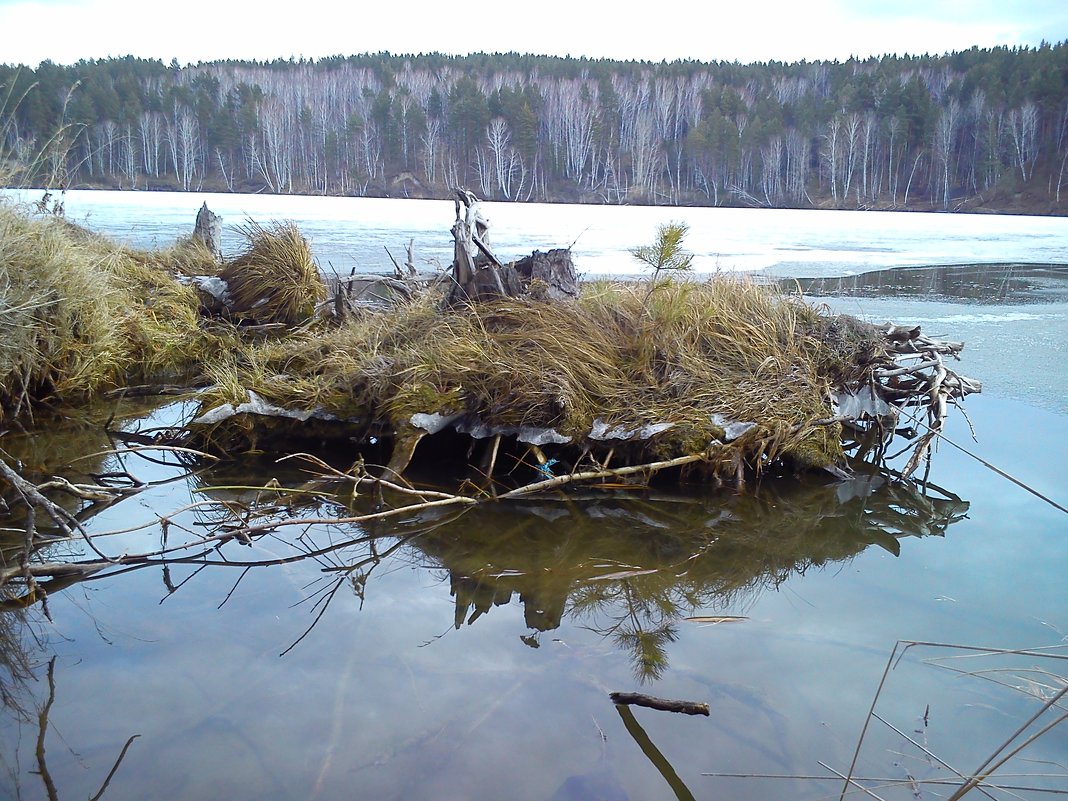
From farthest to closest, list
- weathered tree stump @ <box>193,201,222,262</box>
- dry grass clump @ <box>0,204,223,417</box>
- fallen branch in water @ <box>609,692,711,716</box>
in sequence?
weathered tree stump @ <box>193,201,222,262</box> < dry grass clump @ <box>0,204,223,417</box> < fallen branch in water @ <box>609,692,711,716</box>

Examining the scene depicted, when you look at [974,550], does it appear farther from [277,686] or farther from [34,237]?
[34,237]

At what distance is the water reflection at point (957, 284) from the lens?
37.6 feet

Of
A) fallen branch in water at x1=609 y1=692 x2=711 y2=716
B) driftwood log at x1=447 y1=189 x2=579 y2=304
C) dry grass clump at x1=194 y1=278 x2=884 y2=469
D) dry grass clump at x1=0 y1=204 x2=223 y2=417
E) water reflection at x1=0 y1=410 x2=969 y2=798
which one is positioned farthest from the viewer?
driftwood log at x1=447 y1=189 x2=579 y2=304

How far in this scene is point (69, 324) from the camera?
6.32 metres

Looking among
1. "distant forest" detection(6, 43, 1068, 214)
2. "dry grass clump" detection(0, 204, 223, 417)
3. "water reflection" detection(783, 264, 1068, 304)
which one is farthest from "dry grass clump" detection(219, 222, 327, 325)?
"distant forest" detection(6, 43, 1068, 214)

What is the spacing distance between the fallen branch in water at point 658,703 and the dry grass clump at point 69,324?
4058 millimetres

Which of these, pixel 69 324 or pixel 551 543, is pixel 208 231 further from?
pixel 551 543

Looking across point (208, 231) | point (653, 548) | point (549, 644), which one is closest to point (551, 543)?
point (653, 548)

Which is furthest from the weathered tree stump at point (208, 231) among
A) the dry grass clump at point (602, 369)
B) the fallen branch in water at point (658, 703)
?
the fallen branch in water at point (658, 703)

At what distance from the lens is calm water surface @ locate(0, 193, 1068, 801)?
2564mm

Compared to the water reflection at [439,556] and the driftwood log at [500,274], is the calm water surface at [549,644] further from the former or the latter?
the driftwood log at [500,274]

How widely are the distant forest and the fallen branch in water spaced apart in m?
54.8

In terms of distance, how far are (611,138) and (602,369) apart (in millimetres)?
64499

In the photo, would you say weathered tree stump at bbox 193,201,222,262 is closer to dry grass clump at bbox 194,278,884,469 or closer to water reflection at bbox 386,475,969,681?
dry grass clump at bbox 194,278,884,469
